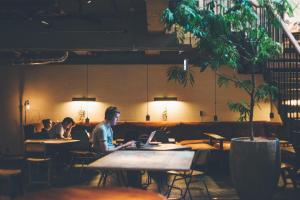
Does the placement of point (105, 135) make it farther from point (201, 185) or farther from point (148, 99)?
point (148, 99)

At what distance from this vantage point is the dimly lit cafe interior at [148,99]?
6734 millimetres

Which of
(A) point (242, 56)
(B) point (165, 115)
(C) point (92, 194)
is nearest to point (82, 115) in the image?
(B) point (165, 115)

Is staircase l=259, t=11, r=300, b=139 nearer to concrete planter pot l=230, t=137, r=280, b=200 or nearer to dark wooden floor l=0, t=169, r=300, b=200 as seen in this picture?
dark wooden floor l=0, t=169, r=300, b=200

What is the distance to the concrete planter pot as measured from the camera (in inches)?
270

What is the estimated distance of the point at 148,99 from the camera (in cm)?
1314

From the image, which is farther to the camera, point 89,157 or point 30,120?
point 30,120

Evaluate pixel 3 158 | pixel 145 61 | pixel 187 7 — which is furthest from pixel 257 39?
pixel 3 158

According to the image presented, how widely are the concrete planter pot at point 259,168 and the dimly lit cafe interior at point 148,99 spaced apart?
0.01m

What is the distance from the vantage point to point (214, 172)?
10.2 metres

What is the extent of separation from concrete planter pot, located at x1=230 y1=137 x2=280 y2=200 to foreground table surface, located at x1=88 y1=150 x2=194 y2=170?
1586 mm

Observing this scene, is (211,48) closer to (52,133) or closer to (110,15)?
(110,15)

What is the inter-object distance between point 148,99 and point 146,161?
8387mm

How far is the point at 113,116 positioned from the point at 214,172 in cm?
427

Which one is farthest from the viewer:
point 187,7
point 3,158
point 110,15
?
point 3,158
